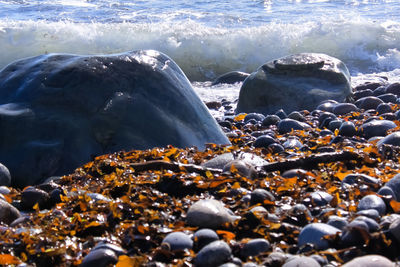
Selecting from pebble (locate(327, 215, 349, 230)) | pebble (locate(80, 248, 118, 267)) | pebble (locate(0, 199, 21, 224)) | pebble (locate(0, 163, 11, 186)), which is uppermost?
pebble (locate(327, 215, 349, 230))

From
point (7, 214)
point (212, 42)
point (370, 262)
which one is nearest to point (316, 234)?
point (370, 262)

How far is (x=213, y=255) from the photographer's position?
1.69 m

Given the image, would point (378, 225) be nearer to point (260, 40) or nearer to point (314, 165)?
point (314, 165)

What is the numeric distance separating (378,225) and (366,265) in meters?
0.38

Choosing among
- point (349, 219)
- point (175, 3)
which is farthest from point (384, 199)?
point (175, 3)

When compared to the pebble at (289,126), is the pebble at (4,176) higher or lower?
higher

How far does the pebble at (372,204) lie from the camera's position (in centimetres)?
204

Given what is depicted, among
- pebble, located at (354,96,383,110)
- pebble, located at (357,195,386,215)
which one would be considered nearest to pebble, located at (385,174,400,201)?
pebble, located at (357,195,386,215)

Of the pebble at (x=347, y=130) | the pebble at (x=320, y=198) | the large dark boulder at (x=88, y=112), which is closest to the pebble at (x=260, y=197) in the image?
the pebble at (x=320, y=198)

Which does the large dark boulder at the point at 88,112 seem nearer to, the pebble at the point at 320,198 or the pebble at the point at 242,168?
the pebble at the point at 242,168

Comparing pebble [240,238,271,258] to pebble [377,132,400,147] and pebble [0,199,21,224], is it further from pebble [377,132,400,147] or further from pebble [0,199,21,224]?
pebble [377,132,400,147]

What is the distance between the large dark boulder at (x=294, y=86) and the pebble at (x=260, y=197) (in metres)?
4.14

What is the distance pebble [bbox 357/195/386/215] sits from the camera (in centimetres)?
204

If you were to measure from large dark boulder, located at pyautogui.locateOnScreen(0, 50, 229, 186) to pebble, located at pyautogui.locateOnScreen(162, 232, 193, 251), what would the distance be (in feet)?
5.44
